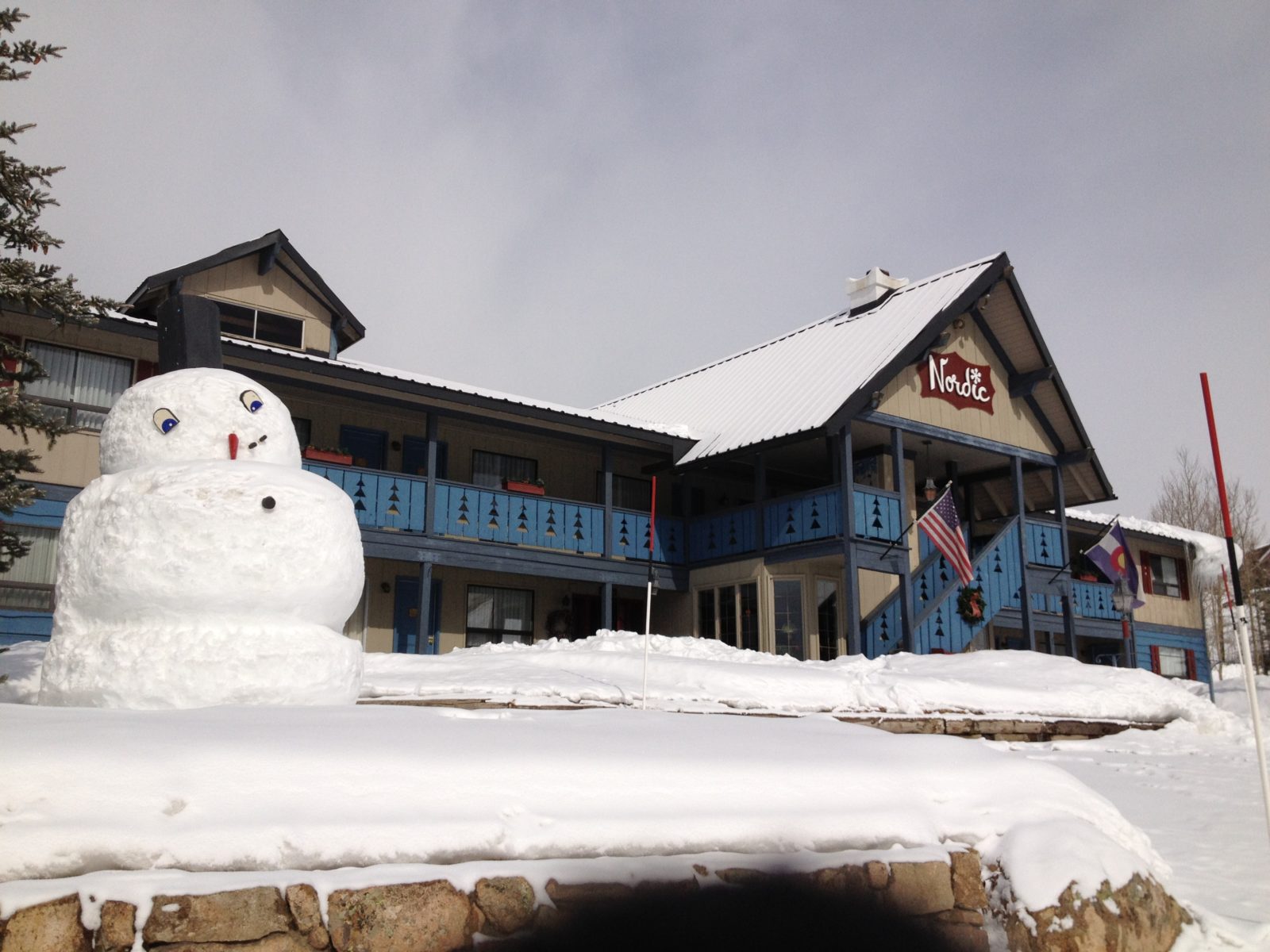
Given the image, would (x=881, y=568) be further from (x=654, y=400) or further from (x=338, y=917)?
(x=338, y=917)

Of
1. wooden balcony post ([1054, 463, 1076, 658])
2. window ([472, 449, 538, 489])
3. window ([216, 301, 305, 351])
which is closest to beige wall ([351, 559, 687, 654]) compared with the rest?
window ([472, 449, 538, 489])

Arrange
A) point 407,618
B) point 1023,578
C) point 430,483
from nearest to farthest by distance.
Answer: point 430,483 < point 407,618 < point 1023,578

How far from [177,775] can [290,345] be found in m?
14.5

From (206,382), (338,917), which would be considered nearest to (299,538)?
(206,382)

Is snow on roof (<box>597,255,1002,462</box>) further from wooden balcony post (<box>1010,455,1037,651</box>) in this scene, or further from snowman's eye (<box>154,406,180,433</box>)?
snowman's eye (<box>154,406,180,433</box>)

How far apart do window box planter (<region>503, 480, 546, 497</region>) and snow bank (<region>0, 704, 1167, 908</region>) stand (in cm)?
1188

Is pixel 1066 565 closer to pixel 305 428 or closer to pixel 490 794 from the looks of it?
pixel 305 428

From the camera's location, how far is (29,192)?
28.0 ft

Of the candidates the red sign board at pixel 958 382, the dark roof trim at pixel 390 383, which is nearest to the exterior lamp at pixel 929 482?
the red sign board at pixel 958 382

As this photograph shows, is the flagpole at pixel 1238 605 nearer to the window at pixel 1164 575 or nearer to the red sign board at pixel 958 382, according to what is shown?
the red sign board at pixel 958 382

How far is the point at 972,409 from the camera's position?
1953 cm

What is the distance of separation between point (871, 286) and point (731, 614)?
8.71 metres

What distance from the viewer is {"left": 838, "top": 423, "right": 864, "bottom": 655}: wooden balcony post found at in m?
16.1

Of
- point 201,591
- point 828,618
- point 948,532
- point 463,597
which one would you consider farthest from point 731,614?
point 201,591
